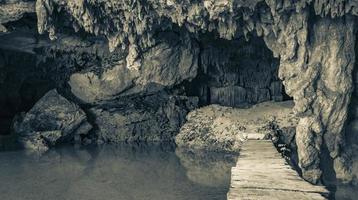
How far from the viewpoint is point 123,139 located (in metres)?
17.2

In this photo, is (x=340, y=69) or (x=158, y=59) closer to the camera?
(x=340, y=69)

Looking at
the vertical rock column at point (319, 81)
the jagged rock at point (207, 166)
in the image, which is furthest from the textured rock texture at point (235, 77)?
the vertical rock column at point (319, 81)

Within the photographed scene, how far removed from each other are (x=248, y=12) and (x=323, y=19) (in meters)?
2.16

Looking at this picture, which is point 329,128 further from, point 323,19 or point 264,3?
point 264,3

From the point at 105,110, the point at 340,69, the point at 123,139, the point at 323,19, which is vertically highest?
the point at 323,19

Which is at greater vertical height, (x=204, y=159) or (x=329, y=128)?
(x=329, y=128)

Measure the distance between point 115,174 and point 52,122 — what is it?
6.58 m

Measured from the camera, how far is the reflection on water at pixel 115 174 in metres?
9.12

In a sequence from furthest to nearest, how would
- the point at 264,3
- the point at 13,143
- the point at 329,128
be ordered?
the point at 13,143 < the point at 329,128 < the point at 264,3

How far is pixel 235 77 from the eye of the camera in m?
17.4

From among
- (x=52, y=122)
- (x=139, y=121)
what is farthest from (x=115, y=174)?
(x=52, y=122)

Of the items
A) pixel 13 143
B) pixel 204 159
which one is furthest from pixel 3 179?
pixel 204 159

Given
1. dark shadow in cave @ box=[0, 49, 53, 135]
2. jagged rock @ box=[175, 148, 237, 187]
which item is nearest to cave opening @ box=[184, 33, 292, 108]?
jagged rock @ box=[175, 148, 237, 187]

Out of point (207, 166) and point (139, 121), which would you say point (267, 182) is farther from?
point (139, 121)
